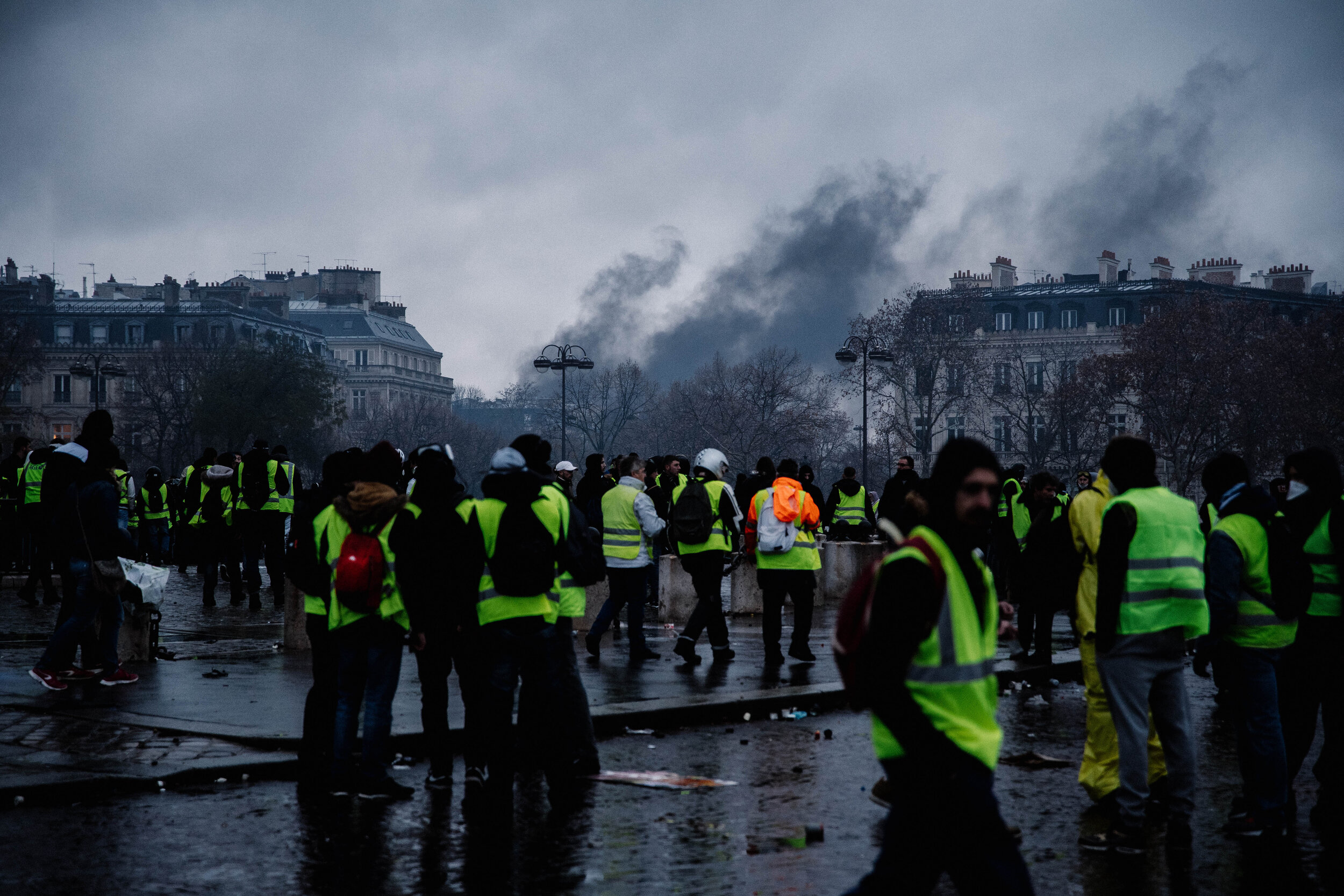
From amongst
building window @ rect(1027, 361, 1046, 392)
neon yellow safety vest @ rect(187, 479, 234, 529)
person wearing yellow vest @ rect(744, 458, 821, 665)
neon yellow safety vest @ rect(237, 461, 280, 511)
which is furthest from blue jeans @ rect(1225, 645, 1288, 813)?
building window @ rect(1027, 361, 1046, 392)

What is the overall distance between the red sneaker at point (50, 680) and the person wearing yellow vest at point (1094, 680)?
22.8ft

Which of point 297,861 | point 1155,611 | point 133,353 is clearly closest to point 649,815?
point 297,861

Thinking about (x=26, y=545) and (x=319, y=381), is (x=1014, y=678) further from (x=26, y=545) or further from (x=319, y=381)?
(x=319, y=381)

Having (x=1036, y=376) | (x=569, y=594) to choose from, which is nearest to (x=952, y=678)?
(x=569, y=594)

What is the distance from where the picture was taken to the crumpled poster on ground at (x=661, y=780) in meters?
7.95

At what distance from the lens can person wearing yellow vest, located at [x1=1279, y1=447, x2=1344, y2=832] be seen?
280 inches

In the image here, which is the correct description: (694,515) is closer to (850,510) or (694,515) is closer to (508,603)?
(508,603)

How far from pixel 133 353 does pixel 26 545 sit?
2787 inches

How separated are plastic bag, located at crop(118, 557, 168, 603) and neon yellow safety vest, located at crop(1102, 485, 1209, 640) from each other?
24.7 ft

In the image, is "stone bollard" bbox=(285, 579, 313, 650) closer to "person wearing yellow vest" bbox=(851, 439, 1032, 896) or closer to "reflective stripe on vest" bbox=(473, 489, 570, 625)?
"reflective stripe on vest" bbox=(473, 489, 570, 625)

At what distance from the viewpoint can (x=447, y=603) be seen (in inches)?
294

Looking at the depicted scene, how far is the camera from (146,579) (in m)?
11.8

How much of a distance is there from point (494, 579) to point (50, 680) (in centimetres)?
479

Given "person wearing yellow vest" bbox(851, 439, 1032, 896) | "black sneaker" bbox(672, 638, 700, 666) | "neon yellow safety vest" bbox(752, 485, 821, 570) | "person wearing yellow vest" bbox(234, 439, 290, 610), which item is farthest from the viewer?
"person wearing yellow vest" bbox(234, 439, 290, 610)
